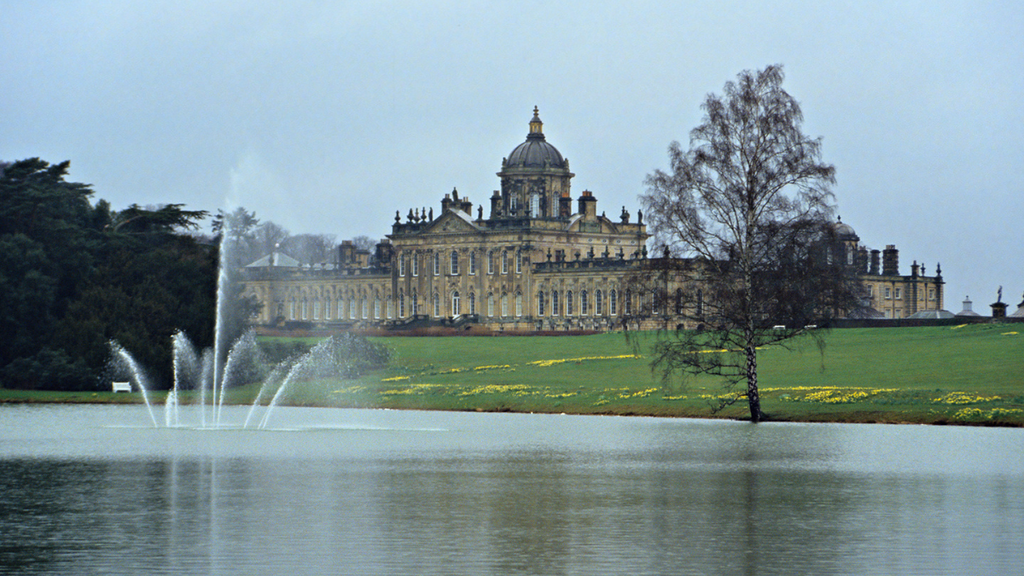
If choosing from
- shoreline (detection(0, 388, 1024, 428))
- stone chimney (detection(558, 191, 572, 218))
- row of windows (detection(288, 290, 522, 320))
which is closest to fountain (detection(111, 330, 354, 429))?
shoreline (detection(0, 388, 1024, 428))

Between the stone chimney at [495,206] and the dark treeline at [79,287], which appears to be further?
the stone chimney at [495,206]

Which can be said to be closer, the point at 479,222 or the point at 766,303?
the point at 766,303

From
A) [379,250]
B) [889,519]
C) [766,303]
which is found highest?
[379,250]

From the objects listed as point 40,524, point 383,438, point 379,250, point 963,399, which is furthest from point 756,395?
point 379,250

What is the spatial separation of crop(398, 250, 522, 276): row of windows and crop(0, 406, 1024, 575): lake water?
10607cm

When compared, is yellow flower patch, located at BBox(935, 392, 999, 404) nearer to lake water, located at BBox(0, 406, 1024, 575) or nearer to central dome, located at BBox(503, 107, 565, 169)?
lake water, located at BBox(0, 406, 1024, 575)

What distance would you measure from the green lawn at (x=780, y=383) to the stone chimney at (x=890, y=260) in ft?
177

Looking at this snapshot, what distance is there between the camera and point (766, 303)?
45.9 m

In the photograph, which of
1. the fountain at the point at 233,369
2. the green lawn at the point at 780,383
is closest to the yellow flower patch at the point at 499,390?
the green lawn at the point at 780,383

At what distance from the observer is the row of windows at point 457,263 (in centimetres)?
14900

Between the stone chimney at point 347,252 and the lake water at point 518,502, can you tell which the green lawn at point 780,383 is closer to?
the lake water at point 518,502

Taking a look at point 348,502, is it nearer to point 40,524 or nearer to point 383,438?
point 40,524

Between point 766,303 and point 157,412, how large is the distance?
23.7m

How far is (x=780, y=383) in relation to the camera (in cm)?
5994
